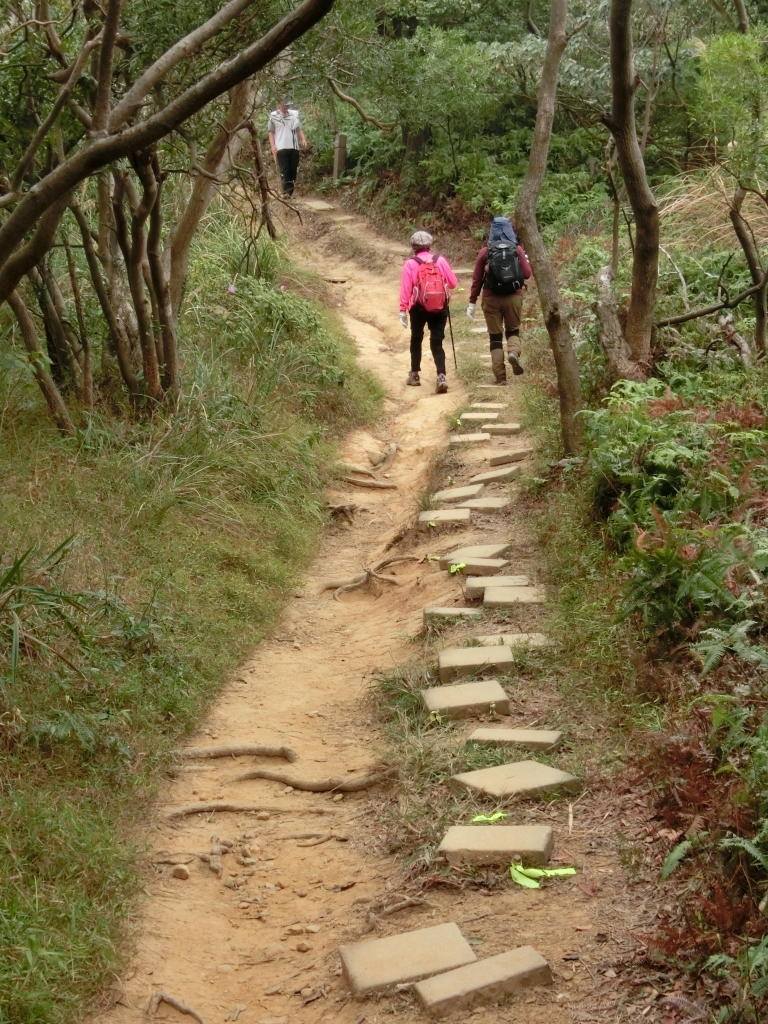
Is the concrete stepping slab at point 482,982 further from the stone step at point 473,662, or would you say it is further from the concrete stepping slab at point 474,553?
the concrete stepping slab at point 474,553

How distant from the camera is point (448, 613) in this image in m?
6.36

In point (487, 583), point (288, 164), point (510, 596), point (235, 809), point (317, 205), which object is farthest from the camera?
point (317, 205)

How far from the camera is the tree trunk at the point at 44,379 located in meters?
7.22

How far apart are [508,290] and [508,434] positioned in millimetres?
1939

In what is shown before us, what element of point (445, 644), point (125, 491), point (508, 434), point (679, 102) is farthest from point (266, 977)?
point (679, 102)

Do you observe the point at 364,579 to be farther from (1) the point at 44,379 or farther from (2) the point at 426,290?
(2) the point at 426,290

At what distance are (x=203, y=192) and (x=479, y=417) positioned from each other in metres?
3.36

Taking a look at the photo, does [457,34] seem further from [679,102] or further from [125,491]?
[125,491]

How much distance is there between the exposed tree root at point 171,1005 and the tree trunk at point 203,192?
6032 millimetres

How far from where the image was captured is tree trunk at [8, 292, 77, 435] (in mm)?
7221

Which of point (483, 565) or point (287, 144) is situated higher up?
point (287, 144)

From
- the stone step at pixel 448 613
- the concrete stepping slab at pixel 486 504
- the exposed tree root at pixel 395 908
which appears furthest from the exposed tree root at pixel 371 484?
the exposed tree root at pixel 395 908

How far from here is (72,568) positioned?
19.5ft

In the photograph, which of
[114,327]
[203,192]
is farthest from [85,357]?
[203,192]
